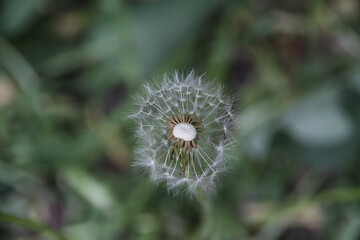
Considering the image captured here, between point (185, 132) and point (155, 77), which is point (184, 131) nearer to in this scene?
point (185, 132)

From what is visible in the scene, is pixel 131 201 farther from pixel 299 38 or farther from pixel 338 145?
pixel 299 38

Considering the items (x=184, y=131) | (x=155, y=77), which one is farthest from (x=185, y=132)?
(x=155, y=77)

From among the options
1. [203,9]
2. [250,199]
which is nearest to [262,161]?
[250,199]

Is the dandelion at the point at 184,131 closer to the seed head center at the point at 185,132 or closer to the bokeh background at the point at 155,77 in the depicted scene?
the seed head center at the point at 185,132

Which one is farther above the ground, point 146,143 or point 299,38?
point 299,38

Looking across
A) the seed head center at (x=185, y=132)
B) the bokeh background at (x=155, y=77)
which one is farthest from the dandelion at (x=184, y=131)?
the bokeh background at (x=155, y=77)

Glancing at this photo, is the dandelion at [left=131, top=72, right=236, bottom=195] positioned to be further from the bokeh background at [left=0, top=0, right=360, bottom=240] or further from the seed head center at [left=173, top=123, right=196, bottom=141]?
the bokeh background at [left=0, top=0, right=360, bottom=240]
